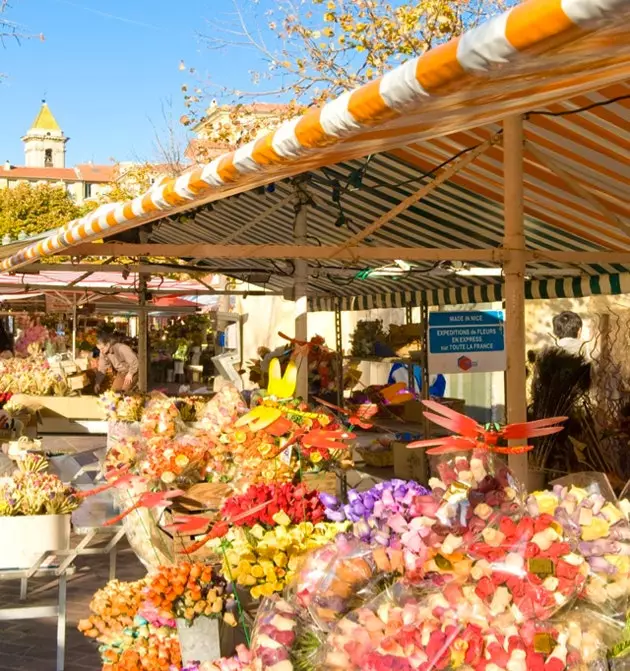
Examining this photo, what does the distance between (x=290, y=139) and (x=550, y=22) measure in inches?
36.5

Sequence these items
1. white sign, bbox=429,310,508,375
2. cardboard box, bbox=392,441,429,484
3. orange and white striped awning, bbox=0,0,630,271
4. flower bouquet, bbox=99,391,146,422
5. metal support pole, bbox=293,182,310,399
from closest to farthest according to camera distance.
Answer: orange and white striped awning, bbox=0,0,630,271 → white sign, bbox=429,310,508,375 → metal support pole, bbox=293,182,310,399 → cardboard box, bbox=392,441,429,484 → flower bouquet, bbox=99,391,146,422

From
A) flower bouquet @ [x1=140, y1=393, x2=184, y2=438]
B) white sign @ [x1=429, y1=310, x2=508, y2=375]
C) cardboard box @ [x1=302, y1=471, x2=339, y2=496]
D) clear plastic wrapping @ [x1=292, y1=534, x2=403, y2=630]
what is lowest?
cardboard box @ [x1=302, y1=471, x2=339, y2=496]

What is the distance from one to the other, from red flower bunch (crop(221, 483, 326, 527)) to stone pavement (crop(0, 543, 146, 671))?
6.95 ft

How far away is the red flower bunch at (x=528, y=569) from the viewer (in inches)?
80.0

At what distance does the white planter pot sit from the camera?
4.52 m

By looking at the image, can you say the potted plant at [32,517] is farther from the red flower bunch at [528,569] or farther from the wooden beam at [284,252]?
the red flower bunch at [528,569]

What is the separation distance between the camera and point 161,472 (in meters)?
4.28

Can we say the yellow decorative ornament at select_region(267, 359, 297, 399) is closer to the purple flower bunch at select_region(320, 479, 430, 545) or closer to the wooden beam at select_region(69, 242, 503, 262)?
the wooden beam at select_region(69, 242, 503, 262)

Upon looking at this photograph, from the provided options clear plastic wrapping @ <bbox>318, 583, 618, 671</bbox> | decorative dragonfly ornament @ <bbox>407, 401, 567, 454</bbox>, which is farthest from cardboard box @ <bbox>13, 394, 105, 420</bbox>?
clear plastic wrapping @ <bbox>318, 583, 618, 671</bbox>

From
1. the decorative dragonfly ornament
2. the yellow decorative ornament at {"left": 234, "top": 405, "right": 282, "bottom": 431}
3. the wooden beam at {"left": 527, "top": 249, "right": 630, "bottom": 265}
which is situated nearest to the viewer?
the decorative dragonfly ornament

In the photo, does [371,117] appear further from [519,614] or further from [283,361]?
[283,361]

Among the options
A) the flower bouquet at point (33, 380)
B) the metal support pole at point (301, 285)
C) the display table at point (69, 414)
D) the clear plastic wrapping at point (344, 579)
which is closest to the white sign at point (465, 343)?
the metal support pole at point (301, 285)

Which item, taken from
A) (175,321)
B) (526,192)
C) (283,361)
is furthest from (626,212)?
(175,321)

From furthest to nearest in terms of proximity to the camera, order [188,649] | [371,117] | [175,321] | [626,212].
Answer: [175,321], [626,212], [188,649], [371,117]
